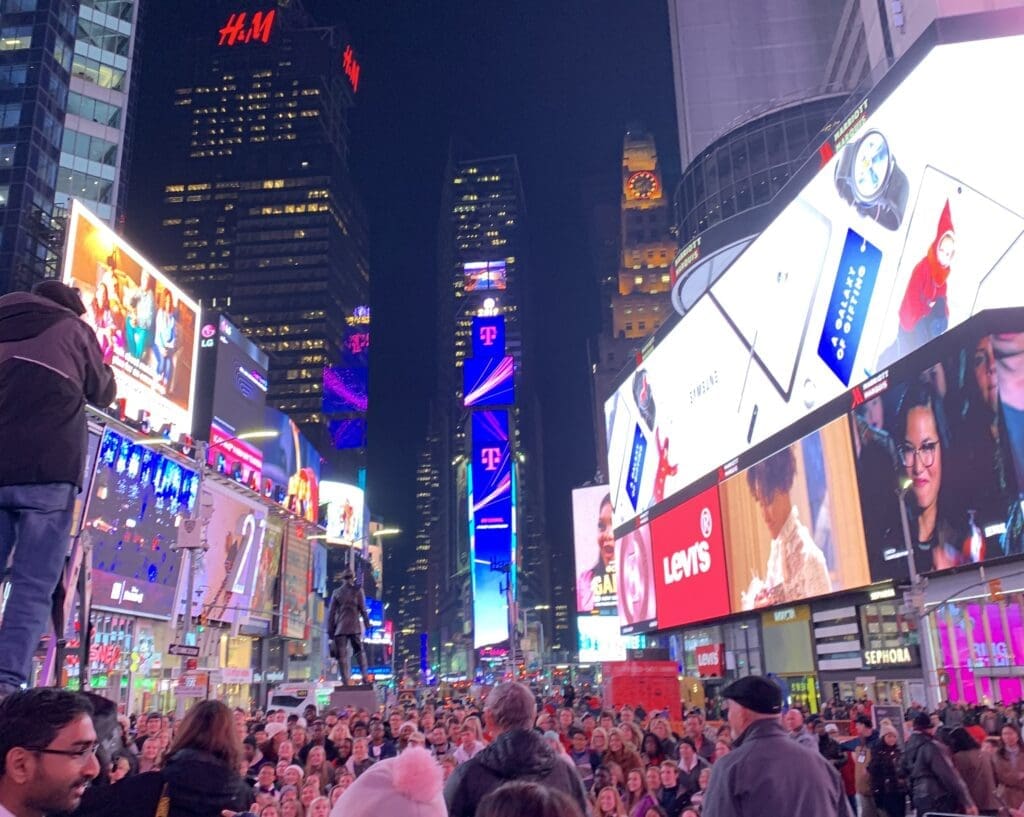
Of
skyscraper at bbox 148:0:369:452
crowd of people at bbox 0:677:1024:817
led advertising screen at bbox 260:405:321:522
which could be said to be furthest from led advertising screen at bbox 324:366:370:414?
crowd of people at bbox 0:677:1024:817

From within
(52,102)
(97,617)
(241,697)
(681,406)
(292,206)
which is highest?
(292,206)

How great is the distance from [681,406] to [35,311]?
43.3 m

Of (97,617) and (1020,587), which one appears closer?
(1020,587)

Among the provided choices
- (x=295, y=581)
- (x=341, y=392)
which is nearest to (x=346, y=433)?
(x=341, y=392)

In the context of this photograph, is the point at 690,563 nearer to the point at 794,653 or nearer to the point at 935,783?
the point at 794,653

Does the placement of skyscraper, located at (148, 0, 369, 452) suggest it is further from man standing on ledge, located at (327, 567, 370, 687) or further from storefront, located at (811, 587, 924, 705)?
man standing on ledge, located at (327, 567, 370, 687)

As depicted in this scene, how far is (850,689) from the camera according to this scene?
34875mm

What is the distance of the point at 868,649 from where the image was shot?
33.3 m

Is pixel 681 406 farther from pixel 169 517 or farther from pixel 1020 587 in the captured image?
pixel 169 517

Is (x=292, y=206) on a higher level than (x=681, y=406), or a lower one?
higher

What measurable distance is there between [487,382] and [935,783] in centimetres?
11809

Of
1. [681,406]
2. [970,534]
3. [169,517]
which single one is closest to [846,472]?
[970,534]

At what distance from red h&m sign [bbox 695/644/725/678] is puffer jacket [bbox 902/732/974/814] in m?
37.5

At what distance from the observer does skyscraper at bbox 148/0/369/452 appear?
579 feet
